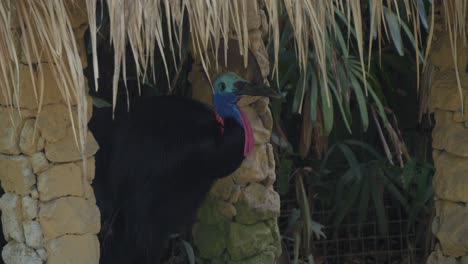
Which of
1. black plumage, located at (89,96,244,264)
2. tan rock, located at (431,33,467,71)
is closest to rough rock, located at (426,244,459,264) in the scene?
tan rock, located at (431,33,467,71)

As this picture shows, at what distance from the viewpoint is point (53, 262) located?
3.90 m

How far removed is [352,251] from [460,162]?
6.44 feet

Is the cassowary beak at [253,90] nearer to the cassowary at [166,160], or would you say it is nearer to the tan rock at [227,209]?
the cassowary at [166,160]

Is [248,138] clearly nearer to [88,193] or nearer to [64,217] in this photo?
[88,193]

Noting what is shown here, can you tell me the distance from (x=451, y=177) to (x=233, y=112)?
1.02 m

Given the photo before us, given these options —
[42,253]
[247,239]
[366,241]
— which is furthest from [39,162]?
[366,241]

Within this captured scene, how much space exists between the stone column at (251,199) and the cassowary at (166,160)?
96 millimetres

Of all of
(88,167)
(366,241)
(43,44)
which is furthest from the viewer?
(366,241)

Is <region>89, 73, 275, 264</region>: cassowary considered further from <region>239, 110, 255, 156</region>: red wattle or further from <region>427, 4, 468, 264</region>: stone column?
<region>427, 4, 468, 264</region>: stone column

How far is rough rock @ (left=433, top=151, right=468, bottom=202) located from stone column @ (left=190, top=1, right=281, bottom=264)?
79cm

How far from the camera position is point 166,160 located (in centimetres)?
500

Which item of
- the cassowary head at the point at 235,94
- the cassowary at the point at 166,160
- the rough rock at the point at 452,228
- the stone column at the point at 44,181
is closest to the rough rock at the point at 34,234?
the stone column at the point at 44,181

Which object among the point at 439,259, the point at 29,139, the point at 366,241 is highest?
the point at 29,139

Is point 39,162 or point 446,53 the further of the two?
point 446,53
